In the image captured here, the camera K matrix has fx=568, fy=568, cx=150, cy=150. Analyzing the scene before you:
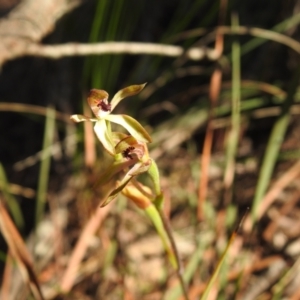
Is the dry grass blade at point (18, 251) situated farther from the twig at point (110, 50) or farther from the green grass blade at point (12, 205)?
the twig at point (110, 50)

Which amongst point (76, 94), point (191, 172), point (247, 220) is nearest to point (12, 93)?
point (76, 94)

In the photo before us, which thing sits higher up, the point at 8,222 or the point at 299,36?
the point at 299,36

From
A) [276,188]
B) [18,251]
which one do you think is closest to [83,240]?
[18,251]

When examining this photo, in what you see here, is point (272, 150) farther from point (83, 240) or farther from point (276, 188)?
point (83, 240)

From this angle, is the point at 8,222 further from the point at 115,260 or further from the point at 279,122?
the point at 279,122

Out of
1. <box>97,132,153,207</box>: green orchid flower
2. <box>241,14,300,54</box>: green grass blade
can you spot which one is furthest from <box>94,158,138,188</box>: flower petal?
<box>241,14,300,54</box>: green grass blade

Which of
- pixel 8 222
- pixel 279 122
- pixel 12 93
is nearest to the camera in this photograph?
pixel 8 222
